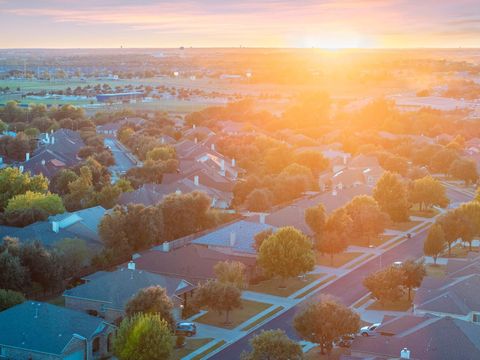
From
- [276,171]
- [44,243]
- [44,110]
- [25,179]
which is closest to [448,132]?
[276,171]

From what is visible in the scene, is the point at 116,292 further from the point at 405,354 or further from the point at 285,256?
the point at 405,354

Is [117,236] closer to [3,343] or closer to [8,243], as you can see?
[8,243]

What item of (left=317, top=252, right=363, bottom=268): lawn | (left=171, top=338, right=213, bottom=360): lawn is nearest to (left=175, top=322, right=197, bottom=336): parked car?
(left=171, top=338, right=213, bottom=360): lawn

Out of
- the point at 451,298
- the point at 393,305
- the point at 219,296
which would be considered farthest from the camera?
the point at 393,305

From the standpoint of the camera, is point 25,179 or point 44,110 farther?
point 44,110

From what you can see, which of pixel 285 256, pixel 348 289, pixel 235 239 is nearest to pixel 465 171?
pixel 235 239

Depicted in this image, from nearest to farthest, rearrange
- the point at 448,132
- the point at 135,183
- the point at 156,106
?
the point at 135,183 < the point at 448,132 < the point at 156,106

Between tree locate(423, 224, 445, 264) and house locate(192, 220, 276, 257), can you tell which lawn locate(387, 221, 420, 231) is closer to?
tree locate(423, 224, 445, 264)
